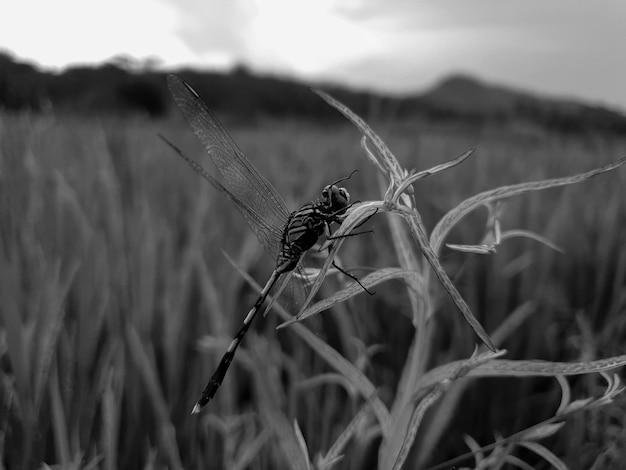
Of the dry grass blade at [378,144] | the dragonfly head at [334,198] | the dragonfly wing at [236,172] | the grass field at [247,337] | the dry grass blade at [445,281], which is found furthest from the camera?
the grass field at [247,337]

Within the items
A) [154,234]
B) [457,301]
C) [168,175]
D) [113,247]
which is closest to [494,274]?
[154,234]

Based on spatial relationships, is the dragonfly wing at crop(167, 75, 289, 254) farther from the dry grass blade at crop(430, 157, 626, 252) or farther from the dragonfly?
the dry grass blade at crop(430, 157, 626, 252)

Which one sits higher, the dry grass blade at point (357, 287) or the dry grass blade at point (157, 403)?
the dry grass blade at point (357, 287)

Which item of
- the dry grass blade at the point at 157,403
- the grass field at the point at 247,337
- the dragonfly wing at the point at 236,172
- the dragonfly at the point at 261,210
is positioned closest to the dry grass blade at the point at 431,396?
the grass field at the point at 247,337

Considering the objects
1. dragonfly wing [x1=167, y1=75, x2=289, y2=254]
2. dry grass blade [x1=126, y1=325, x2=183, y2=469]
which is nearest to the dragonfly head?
dragonfly wing [x1=167, y1=75, x2=289, y2=254]

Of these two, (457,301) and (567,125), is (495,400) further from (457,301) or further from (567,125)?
(567,125)

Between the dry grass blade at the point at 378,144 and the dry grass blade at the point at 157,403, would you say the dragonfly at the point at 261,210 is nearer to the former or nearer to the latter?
the dry grass blade at the point at 378,144

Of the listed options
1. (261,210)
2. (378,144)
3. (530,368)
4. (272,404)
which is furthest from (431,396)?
(272,404)
